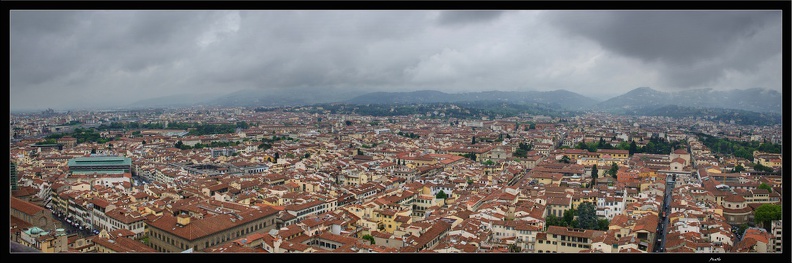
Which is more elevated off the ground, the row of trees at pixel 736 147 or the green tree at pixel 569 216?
the row of trees at pixel 736 147

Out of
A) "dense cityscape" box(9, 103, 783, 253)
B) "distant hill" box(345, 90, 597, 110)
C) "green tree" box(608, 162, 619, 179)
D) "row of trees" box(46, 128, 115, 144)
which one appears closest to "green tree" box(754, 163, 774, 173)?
"dense cityscape" box(9, 103, 783, 253)

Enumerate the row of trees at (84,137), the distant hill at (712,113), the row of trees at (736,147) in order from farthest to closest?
the distant hill at (712,113), the row of trees at (84,137), the row of trees at (736,147)

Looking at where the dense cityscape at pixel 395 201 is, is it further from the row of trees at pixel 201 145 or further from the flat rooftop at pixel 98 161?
the row of trees at pixel 201 145

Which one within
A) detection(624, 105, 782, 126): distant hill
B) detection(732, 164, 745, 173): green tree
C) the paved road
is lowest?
the paved road

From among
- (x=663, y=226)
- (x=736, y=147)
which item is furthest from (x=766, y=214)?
(x=736, y=147)

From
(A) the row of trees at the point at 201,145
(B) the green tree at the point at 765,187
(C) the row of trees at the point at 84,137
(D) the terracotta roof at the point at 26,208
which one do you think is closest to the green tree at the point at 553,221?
(B) the green tree at the point at 765,187

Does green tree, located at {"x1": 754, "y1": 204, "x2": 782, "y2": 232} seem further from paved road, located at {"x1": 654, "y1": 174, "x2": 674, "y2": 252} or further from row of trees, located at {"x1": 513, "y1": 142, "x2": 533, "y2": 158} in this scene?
row of trees, located at {"x1": 513, "y1": 142, "x2": 533, "y2": 158}
